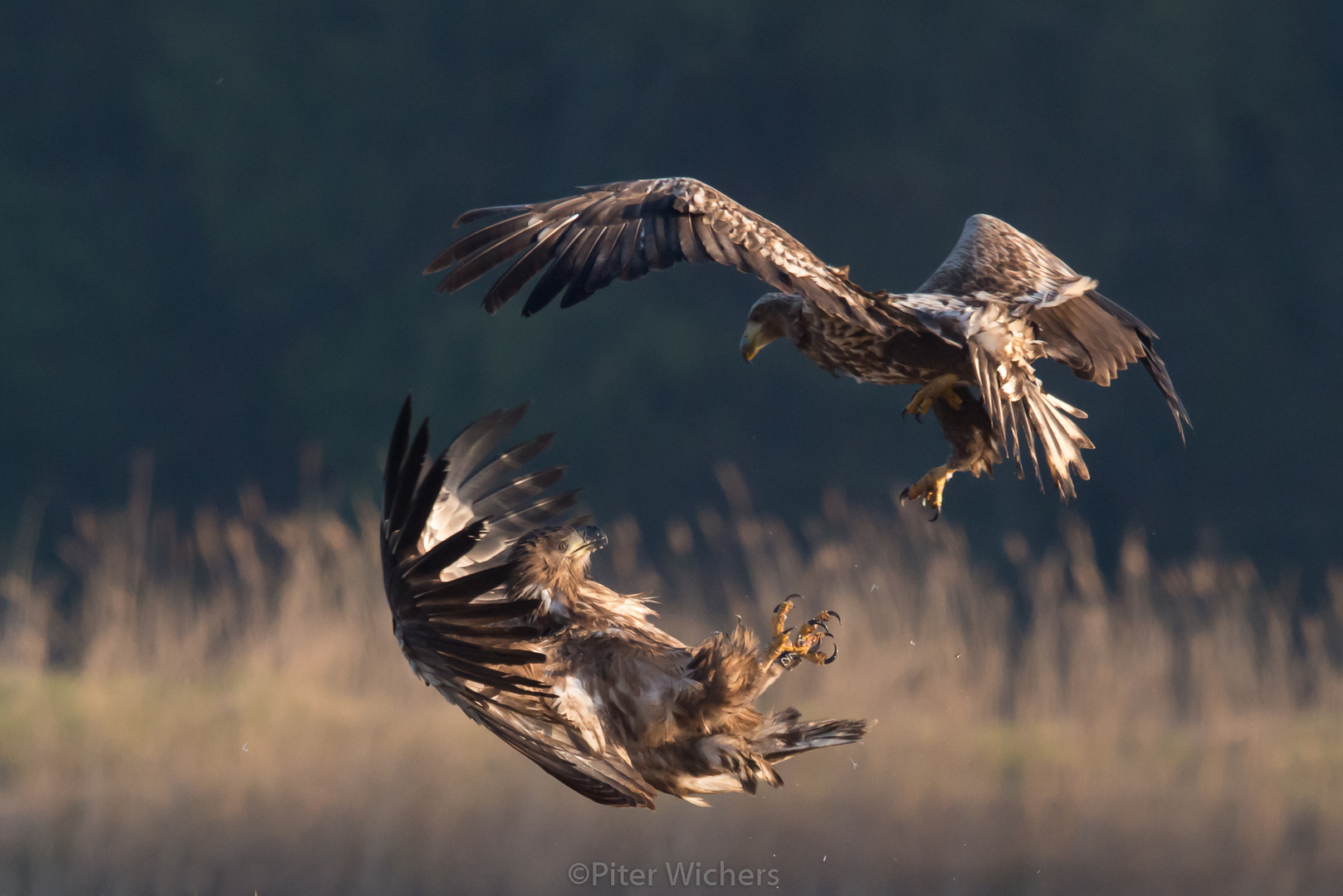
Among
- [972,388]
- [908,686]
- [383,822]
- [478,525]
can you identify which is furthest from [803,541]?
[478,525]

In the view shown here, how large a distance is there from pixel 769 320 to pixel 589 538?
721 mm

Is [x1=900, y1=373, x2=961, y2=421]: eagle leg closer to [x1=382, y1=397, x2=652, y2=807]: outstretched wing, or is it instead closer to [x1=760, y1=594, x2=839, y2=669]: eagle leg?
[x1=760, y1=594, x2=839, y2=669]: eagle leg

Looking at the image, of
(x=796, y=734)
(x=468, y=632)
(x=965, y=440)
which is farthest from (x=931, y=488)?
(x=468, y=632)

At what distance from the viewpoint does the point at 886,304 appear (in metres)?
3.57

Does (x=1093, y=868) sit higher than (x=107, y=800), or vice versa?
(x=107, y=800)

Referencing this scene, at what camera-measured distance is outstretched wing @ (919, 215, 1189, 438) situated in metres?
3.94

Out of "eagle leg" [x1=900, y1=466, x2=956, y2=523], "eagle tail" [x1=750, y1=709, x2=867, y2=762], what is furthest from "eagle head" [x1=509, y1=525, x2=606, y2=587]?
"eagle leg" [x1=900, y1=466, x2=956, y2=523]

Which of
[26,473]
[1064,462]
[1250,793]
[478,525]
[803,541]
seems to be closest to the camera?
[478,525]

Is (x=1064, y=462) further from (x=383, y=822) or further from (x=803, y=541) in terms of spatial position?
(x=803, y=541)

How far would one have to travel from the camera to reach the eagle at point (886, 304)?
3320 millimetres

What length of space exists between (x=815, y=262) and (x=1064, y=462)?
0.80 m

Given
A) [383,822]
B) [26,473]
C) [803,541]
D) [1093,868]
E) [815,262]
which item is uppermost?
[26,473]

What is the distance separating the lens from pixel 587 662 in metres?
3.64

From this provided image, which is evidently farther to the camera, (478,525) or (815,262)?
(815,262)
